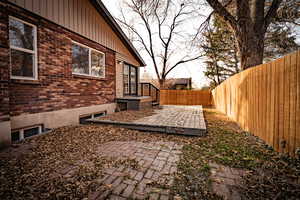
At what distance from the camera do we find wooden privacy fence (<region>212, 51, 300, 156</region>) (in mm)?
2342

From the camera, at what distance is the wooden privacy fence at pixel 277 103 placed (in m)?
2.34

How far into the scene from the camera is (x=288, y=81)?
250 centimetres

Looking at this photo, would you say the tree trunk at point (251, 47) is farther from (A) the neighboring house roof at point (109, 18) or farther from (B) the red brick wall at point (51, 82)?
(B) the red brick wall at point (51, 82)

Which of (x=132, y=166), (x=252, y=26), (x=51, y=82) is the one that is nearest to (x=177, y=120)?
(x=132, y=166)

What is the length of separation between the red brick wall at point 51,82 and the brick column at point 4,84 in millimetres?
337

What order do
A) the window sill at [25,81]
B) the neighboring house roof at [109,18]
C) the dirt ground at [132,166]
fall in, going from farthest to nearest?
the neighboring house roof at [109,18]
the window sill at [25,81]
the dirt ground at [132,166]

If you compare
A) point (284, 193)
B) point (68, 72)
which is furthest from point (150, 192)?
point (68, 72)

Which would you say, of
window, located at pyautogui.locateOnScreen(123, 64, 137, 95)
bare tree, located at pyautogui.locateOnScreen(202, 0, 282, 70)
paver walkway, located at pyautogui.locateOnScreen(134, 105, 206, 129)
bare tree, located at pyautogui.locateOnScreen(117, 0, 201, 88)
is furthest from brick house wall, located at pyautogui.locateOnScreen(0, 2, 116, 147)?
bare tree, located at pyautogui.locateOnScreen(117, 0, 201, 88)

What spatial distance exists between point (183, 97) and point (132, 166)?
43.1 feet

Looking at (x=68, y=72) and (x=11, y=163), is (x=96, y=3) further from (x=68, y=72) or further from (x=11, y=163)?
(x=11, y=163)

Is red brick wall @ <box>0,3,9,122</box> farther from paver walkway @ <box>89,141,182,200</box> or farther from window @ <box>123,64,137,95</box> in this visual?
window @ <box>123,64,137,95</box>

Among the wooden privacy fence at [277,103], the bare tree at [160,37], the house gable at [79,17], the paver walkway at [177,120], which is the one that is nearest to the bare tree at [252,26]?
the wooden privacy fence at [277,103]

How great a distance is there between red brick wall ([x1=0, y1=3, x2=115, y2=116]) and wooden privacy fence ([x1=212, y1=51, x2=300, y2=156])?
18.9ft

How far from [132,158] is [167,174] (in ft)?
2.51
